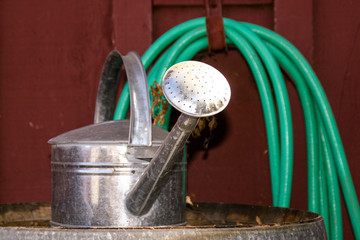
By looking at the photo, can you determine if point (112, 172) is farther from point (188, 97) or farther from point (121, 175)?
point (188, 97)

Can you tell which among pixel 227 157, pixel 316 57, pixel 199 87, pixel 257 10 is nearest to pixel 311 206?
→ pixel 227 157

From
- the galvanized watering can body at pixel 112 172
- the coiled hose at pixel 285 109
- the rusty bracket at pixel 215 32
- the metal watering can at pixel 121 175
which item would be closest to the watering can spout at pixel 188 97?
the metal watering can at pixel 121 175

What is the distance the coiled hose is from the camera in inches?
59.4

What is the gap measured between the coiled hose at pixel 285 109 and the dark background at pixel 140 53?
115 mm

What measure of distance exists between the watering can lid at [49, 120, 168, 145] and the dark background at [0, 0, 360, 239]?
25.0 inches

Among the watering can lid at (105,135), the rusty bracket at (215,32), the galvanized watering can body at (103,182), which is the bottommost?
the galvanized watering can body at (103,182)

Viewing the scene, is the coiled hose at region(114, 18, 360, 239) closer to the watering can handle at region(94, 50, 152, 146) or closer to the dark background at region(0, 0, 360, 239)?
the dark background at region(0, 0, 360, 239)

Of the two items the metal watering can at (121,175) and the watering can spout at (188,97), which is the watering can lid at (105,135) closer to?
the metal watering can at (121,175)

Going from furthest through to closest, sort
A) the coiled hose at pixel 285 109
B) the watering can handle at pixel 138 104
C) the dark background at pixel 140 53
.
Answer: the dark background at pixel 140 53, the coiled hose at pixel 285 109, the watering can handle at pixel 138 104

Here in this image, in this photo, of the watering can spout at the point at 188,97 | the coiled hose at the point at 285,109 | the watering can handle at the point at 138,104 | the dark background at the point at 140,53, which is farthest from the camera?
the dark background at the point at 140,53

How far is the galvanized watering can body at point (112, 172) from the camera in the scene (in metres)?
1.03

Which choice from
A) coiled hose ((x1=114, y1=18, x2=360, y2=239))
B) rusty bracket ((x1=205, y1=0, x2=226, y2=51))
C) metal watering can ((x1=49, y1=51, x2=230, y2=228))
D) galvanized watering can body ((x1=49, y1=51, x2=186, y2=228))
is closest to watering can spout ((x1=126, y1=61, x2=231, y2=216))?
metal watering can ((x1=49, y1=51, x2=230, y2=228))

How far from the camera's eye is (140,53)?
1.72m

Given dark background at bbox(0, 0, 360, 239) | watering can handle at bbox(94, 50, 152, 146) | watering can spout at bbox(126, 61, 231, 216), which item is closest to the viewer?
watering can spout at bbox(126, 61, 231, 216)
